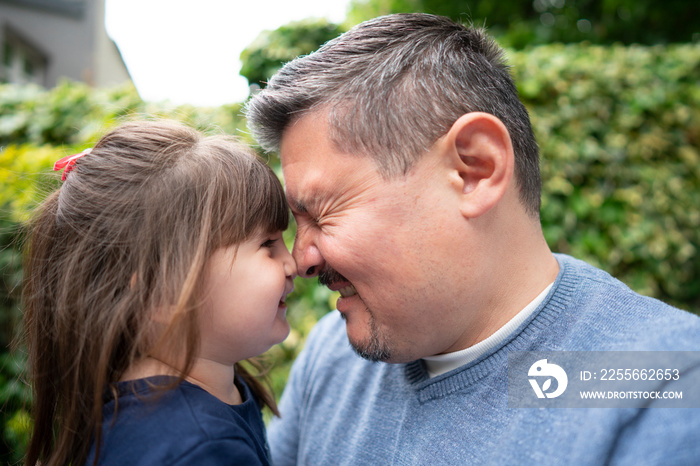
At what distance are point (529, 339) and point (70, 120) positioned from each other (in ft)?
13.1

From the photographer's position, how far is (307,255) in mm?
1580

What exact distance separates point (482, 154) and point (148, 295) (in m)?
1.06

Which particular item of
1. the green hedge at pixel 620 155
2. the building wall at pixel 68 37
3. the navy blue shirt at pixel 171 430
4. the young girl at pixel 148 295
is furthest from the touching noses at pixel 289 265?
the building wall at pixel 68 37

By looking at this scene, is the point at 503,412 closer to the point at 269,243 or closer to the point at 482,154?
the point at 482,154

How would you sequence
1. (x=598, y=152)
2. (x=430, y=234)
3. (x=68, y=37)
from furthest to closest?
(x=68, y=37)
(x=598, y=152)
(x=430, y=234)

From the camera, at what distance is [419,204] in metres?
1.39

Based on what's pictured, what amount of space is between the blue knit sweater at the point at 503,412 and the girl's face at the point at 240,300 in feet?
1.41

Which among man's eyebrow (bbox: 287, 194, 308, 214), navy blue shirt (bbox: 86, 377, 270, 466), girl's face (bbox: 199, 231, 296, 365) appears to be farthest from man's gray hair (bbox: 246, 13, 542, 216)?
navy blue shirt (bbox: 86, 377, 270, 466)

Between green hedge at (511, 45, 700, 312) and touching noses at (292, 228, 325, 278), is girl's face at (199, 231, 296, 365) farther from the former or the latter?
green hedge at (511, 45, 700, 312)

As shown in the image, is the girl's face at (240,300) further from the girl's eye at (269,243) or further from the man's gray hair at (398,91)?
the man's gray hair at (398,91)

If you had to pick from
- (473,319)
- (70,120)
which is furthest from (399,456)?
(70,120)

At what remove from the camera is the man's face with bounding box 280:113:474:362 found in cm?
140

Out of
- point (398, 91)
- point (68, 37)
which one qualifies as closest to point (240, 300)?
point (398, 91)

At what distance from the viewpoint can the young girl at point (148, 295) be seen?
1.33m
